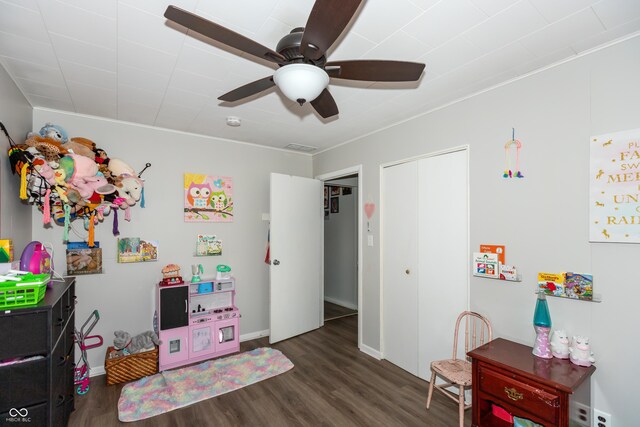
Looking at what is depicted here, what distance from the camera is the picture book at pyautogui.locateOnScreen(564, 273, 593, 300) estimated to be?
1857mm

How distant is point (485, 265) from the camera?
7.78 feet

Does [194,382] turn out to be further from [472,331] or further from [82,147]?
[472,331]

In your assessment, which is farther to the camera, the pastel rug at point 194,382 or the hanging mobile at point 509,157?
the pastel rug at point 194,382

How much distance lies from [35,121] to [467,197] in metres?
3.85

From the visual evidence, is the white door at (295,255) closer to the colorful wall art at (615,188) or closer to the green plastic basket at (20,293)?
the green plastic basket at (20,293)

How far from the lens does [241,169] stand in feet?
12.8

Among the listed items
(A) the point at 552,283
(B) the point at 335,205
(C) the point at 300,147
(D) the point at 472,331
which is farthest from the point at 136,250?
(A) the point at 552,283

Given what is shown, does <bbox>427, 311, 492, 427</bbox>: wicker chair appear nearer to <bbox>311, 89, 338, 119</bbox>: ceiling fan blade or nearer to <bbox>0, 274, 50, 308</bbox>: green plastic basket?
<bbox>311, 89, 338, 119</bbox>: ceiling fan blade

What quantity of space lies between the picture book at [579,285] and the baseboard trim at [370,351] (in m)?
1.96

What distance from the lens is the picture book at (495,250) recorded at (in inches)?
89.8

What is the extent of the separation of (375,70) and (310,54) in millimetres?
367

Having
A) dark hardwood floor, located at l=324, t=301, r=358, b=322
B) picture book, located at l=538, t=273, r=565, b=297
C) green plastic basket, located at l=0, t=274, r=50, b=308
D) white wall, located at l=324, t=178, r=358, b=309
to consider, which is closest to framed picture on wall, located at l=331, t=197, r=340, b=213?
white wall, located at l=324, t=178, r=358, b=309

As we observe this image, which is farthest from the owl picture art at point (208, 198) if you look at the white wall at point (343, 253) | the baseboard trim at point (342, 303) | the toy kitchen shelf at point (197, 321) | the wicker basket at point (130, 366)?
the baseboard trim at point (342, 303)

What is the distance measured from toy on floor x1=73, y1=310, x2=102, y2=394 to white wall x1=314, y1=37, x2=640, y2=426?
3343 mm
